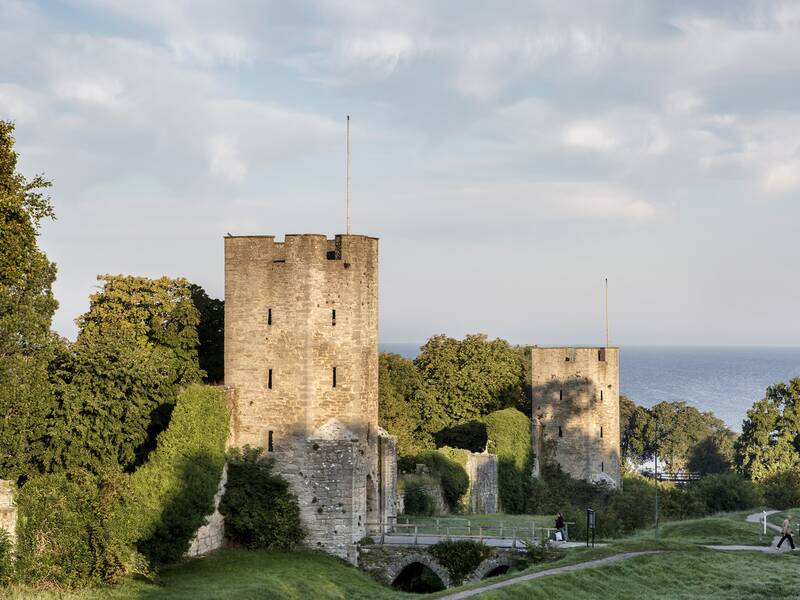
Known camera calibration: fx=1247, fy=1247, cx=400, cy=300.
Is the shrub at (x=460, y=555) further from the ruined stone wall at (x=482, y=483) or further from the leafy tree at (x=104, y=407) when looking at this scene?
the ruined stone wall at (x=482, y=483)

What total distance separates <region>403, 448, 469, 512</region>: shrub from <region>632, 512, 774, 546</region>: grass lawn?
8.96 meters

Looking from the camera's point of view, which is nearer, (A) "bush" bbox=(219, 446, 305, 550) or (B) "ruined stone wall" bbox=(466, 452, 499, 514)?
(A) "bush" bbox=(219, 446, 305, 550)

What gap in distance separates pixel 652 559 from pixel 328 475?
11.5m

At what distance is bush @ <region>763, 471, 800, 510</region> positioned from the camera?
63625mm

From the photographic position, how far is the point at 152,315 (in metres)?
49.6

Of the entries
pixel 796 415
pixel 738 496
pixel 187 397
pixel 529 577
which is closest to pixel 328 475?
pixel 187 397

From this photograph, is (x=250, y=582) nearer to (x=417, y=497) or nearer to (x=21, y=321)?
(x=21, y=321)

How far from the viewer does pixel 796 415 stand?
3017 inches

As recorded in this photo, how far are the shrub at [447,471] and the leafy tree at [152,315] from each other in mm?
13292

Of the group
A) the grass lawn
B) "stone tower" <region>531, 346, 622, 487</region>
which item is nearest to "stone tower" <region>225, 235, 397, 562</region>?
the grass lawn

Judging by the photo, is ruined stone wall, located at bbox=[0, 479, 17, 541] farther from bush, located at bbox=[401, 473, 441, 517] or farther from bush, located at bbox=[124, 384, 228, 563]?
bush, located at bbox=[401, 473, 441, 517]

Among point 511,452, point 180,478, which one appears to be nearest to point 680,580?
point 180,478

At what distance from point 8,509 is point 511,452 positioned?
35789mm

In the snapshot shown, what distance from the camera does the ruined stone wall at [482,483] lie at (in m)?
60.2
